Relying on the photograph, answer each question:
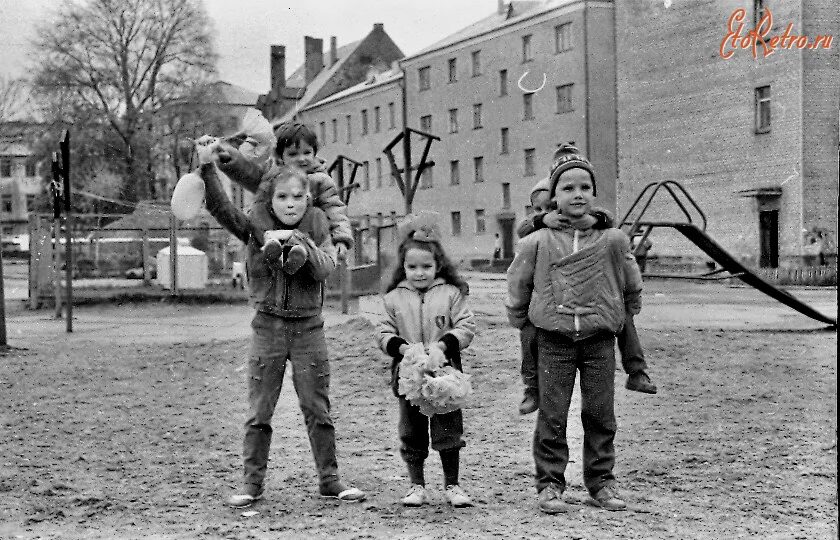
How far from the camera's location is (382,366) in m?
9.16

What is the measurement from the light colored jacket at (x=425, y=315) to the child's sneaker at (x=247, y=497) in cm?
91

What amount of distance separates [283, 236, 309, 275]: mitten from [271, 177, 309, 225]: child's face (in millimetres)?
184

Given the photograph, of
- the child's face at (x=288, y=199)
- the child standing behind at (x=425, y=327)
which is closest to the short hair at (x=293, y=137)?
the child's face at (x=288, y=199)

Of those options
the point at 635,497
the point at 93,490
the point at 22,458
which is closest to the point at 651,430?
the point at 635,497

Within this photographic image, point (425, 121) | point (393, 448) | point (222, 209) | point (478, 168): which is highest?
point (425, 121)

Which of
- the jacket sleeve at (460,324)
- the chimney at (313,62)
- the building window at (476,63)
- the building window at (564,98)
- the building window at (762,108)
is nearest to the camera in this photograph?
the jacket sleeve at (460,324)

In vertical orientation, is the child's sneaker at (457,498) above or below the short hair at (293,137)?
below

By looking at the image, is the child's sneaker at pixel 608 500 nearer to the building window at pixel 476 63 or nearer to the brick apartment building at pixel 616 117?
the brick apartment building at pixel 616 117

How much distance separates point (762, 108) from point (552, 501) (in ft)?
84.8

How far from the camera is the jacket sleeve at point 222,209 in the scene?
15.5ft

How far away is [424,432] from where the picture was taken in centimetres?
487

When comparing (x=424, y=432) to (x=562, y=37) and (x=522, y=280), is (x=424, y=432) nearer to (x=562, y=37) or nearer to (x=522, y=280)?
(x=522, y=280)

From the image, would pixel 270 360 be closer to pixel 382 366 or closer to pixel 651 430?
pixel 651 430

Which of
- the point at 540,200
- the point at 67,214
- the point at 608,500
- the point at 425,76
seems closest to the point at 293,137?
the point at 540,200
